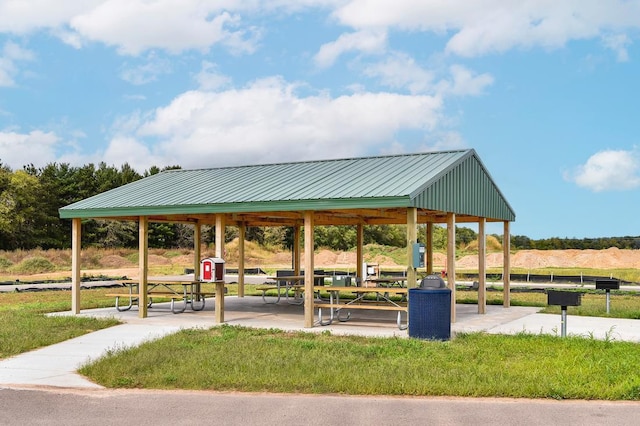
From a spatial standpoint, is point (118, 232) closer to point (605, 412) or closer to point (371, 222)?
point (371, 222)

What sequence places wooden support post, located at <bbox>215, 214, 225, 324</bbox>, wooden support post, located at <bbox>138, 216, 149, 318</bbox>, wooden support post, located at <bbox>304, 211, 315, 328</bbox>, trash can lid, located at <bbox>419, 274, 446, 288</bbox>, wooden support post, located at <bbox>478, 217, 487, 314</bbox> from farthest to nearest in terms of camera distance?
wooden support post, located at <bbox>478, 217, 487, 314</bbox>
wooden support post, located at <bbox>138, 216, 149, 318</bbox>
wooden support post, located at <bbox>215, 214, 225, 324</bbox>
wooden support post, located at <bbox>304, 211, 315, 328</bbox>
trash can lid, located at <bbox>419, 274, 446, 288</bbox>

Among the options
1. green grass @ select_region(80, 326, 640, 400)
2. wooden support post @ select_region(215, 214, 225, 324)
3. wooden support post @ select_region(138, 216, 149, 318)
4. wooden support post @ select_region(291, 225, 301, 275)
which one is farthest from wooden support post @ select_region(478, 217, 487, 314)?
wooden support post @ select_region(138, 216, 149, 318)

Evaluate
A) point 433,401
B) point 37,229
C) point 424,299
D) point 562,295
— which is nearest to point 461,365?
point 433,401

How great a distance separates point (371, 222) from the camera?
74.0ft

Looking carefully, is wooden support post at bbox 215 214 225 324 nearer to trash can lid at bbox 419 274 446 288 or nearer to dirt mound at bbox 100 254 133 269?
trash can lid at bbox 419 274 446 288

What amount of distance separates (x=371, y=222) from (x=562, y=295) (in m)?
A: 10.4

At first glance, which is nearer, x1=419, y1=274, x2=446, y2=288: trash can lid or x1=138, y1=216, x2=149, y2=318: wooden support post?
x1=419, y1=274, x2=446, y2=288: trash can lid

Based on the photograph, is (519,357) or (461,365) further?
(519,357)

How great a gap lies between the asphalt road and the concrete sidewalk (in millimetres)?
1161

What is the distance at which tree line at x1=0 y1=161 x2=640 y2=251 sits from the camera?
58969mm

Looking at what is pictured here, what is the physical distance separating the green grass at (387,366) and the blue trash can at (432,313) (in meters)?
0.32

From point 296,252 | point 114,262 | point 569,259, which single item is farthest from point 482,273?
point 569,259

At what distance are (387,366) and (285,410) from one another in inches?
99.7

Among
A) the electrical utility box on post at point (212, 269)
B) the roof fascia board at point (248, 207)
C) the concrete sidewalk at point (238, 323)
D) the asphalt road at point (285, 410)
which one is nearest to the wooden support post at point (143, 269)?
the concrete sidewalk at point (238, 323)
